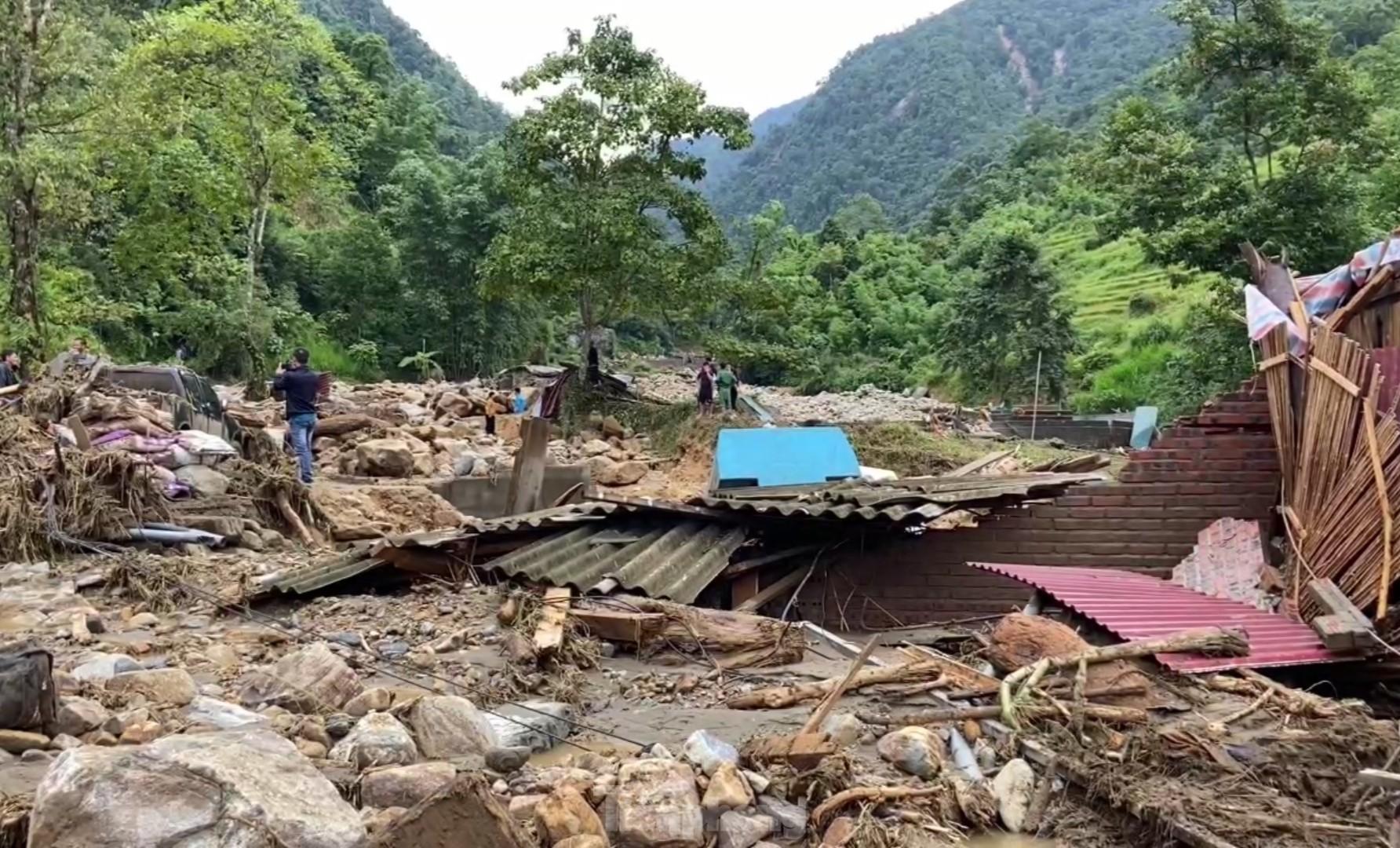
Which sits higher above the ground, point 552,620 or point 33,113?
point 33,113

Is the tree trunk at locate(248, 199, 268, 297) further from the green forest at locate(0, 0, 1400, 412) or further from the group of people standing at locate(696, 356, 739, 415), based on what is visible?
the group of people standing at locate(696, 356, 739, 415)

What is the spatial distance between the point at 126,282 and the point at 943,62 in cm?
8728

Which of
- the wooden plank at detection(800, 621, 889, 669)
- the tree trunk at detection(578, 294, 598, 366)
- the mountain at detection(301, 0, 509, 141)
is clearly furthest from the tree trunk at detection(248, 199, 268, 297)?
the mountain at detection(301, 0, 509, 141)

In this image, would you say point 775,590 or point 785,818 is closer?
point 785,818

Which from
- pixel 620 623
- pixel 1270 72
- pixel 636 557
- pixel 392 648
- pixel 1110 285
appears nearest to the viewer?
pixel 392 648

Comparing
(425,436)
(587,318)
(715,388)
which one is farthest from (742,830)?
(587,318)

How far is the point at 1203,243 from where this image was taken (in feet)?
44.9

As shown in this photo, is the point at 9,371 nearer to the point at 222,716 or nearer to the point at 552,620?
the point at 552,620

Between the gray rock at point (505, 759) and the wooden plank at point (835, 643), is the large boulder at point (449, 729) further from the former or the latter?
the wooden plank at point (835, 643)

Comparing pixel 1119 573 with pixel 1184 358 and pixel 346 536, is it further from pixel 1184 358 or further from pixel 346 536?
pixel 1184 358

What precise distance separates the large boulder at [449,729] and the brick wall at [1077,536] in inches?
139

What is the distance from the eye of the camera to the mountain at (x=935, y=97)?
80188 millimetres

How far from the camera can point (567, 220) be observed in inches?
706

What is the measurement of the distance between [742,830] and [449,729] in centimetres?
115
